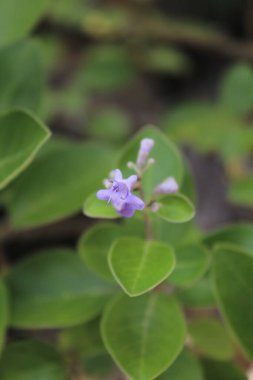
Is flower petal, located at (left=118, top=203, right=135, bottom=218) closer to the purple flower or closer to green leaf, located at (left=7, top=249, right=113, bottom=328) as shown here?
the purple flower

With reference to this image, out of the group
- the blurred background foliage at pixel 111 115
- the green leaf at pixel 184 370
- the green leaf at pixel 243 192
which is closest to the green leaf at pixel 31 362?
the blurred background foliage at pixel 111 115

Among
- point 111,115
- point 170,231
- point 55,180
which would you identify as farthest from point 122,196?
point 111,115

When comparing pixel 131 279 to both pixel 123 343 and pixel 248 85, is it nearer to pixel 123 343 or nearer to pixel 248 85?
pixel 123 343

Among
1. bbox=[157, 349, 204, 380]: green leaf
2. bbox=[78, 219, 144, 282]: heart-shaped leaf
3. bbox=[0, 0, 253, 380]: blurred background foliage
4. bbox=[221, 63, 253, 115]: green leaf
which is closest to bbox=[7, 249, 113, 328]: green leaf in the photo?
bbox=[0, 0, 253, 380]: blurred background foliage

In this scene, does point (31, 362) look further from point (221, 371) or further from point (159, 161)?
point (159, 161)

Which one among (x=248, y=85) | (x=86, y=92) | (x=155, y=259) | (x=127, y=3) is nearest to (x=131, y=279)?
(x=155, y=259)
